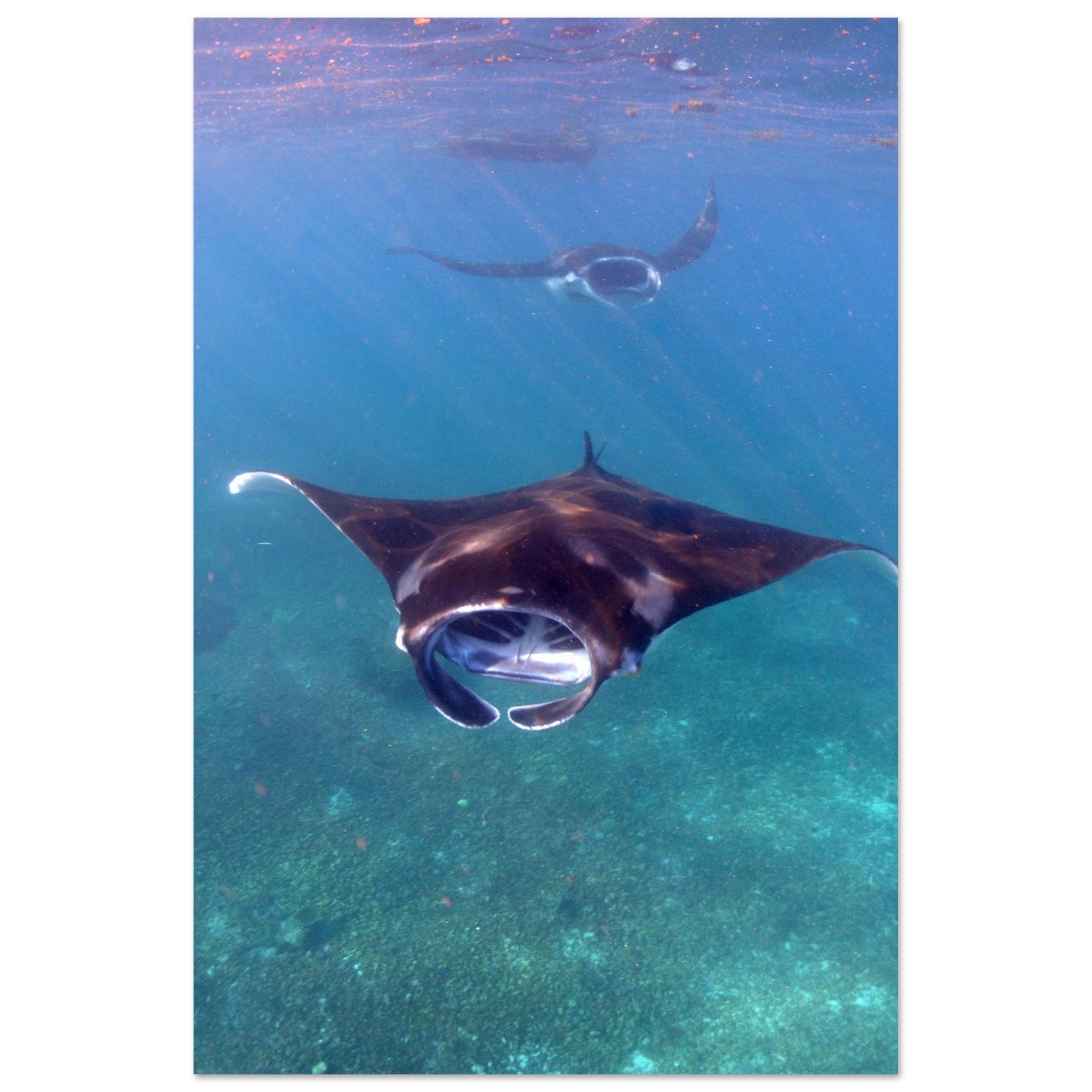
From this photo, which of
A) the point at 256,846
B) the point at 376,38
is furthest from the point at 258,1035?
the point at 376,38

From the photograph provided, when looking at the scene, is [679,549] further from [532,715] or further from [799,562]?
[532,715]

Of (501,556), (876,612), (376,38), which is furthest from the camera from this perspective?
(376,38)

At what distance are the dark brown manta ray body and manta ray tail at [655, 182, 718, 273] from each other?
51.1ft

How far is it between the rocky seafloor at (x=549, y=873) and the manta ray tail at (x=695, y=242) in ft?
46.2

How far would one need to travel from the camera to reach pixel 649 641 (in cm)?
322

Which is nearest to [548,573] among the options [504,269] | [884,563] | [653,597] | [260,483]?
[653,597]

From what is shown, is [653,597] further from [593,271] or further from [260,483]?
[593,271]

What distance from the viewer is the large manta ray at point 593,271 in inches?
649

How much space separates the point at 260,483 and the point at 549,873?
348 centimetres

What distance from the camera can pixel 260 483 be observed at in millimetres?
4523

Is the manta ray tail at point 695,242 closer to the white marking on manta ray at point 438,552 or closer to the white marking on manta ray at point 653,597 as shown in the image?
the white marking on manta ray at point 438,552

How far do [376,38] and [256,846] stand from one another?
1689 centimetres

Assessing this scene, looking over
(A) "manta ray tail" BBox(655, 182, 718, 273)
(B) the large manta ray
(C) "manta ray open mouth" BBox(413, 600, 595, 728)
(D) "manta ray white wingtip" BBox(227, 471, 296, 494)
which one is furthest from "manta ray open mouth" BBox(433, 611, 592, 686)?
(A) "manta ray tail" BBox(655, 182, 718, 273)

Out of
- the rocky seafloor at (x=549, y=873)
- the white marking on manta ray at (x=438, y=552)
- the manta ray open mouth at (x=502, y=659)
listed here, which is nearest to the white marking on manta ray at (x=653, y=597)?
the manta ray open mouth at (x=502, y=659)
